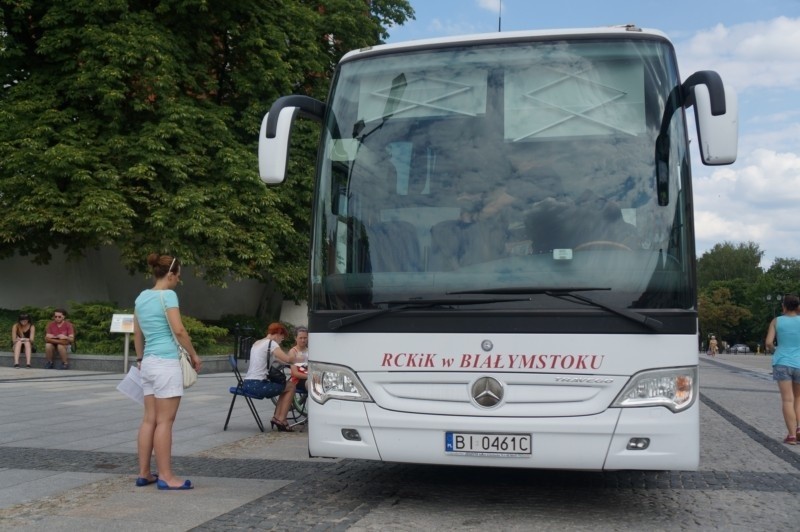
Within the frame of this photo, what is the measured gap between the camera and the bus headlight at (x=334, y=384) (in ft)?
21.5

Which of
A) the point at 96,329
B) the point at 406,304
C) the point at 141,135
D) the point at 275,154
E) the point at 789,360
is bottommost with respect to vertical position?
the point at 96,329

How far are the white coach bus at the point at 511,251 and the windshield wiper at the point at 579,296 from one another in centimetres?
1

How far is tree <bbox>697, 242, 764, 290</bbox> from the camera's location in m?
152

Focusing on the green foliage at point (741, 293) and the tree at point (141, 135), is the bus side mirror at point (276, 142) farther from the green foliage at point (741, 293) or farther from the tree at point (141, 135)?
the green foliage at point (741, 293)

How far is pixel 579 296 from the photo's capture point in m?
6.22

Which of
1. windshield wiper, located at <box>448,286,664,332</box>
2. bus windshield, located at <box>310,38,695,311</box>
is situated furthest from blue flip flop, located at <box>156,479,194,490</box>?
windshield wiper, located at <box>448,286,664,332</box>

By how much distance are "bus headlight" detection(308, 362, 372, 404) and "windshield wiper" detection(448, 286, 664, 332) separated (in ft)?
3.06

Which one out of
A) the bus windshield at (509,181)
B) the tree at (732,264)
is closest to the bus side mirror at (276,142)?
the bus windshield at (509,181)

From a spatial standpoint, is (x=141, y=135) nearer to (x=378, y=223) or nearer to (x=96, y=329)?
(x=96, y=329)

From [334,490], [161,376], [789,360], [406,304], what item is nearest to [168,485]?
[161,376]

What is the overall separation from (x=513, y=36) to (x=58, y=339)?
1847cm

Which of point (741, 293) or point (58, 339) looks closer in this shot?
point (58, 339)

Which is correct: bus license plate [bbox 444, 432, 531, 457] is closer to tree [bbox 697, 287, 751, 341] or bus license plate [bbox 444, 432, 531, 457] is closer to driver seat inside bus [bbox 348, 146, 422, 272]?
driver seat inside bus [bbox 348, 146, 422, 272]

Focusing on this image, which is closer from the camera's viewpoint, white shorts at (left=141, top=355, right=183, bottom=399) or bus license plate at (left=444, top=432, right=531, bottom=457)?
bus license plate at (left=444, top=432, right=531, bottom=457)
